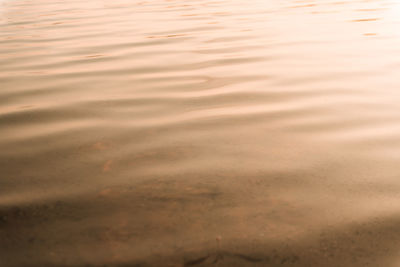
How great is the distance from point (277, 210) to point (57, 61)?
2349mm

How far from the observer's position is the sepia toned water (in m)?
0.91

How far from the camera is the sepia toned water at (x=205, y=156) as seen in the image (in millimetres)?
906

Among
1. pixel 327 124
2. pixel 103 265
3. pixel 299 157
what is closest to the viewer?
pixel 103 265

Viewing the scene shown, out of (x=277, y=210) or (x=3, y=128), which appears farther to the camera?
(x=3, y=128)

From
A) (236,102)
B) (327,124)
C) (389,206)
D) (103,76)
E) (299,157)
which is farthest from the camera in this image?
(103,76)

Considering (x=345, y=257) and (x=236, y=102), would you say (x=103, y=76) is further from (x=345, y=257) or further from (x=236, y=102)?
→ (x=345, y=257)

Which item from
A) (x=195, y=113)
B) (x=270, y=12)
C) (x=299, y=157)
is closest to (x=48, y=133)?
(x=195, y=113)

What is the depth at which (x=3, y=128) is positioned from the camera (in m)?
1.65

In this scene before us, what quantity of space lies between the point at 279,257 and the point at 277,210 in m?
0.18

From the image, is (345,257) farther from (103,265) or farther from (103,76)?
(103,76)

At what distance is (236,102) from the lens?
1869 mm

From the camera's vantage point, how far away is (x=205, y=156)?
1335mm

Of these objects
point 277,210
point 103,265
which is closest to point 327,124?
point 277,210

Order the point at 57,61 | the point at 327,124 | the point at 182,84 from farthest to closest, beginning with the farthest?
the point at 57,61 < the point at 182,84 < the point at 327,124
